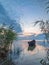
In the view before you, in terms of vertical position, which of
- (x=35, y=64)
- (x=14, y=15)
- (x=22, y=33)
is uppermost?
Result: (x=14, y=15)

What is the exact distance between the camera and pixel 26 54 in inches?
77.7

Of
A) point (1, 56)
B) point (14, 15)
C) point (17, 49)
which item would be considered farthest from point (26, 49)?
point (14, 15)

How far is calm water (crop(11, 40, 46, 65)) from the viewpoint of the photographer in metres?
1.95

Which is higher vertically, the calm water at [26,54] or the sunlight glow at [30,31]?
the sunlight glow at [30,31]

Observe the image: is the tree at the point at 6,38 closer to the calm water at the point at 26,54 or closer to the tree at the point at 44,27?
the calm water at the point at 26,54

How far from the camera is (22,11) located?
6.66 ft

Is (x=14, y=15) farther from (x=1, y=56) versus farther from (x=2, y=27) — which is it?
(x=1, y=56)

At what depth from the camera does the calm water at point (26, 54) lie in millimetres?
1953

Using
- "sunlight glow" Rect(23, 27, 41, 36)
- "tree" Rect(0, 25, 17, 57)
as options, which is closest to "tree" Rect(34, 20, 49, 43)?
"sunlight glow" Rect(23, 27, 41, 36)

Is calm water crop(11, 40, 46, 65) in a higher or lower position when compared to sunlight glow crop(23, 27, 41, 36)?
lower

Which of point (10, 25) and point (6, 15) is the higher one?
point (6, 15)

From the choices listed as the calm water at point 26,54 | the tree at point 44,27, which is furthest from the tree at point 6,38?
the tree at point 44,27

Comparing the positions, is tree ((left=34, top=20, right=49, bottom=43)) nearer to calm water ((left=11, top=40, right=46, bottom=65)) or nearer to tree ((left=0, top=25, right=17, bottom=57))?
calm water ((left=11, top=40, right=46, bottom=65))

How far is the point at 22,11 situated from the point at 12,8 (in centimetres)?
12
